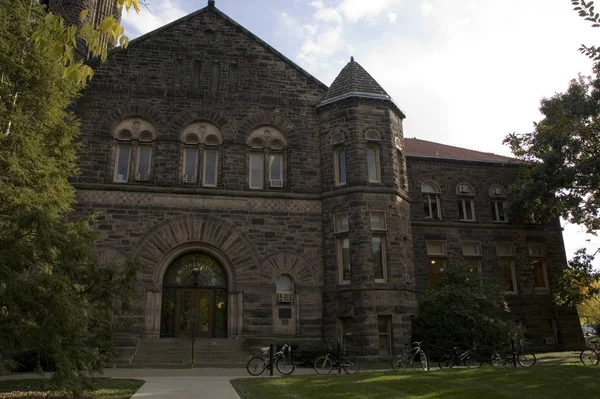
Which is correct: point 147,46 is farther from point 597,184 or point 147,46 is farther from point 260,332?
point 597,184

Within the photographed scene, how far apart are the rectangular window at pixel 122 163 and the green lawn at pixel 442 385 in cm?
1095

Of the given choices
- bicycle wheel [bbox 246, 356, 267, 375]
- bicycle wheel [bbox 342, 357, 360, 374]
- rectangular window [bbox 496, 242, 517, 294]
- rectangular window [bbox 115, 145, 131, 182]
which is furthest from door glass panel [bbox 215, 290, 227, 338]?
rectangular window [bbox 496, 242, 517, 294]

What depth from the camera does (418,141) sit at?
30.9 meters

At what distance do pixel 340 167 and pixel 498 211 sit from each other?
34.4 ft

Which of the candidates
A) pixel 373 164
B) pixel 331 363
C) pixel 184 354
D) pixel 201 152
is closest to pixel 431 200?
pixel 373 164

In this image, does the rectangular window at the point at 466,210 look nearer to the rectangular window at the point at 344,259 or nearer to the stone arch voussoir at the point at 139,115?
the rectangular window at the point at 344,259

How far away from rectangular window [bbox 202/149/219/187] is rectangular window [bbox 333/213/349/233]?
5296 millimetres

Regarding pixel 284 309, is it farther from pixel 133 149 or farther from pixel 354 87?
pixel 354 87

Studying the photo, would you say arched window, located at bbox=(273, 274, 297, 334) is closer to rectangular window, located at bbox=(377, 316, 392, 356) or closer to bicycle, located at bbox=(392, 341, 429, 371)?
rectangular window, located at bbox=(377, 316, 392, 356)

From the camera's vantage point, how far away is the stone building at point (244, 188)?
19359 mm

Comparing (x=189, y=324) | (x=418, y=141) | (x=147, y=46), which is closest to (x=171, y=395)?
(x=189, y=324)

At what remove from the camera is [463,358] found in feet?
55.1

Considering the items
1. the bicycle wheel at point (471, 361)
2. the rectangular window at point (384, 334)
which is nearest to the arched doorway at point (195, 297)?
the rectangular window at point (384, 334)

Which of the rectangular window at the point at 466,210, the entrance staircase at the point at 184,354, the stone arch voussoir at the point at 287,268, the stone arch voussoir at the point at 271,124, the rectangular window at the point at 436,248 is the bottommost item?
the entrance staircase at the point at 184,354
